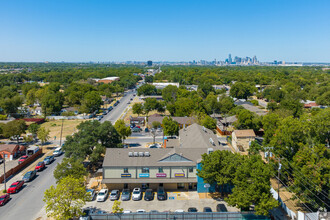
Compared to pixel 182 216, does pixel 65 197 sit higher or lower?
higher

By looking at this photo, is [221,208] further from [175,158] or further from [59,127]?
[59,127]

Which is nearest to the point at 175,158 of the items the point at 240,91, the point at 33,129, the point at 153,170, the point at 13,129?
the point at 153,170

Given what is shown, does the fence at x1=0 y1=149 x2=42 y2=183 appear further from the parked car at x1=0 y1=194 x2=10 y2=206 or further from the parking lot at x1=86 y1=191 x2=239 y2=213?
the parking lot at x1=86 y1=191 x2=239 y2=213

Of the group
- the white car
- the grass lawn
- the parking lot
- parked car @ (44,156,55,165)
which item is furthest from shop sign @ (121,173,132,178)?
the grass lawn

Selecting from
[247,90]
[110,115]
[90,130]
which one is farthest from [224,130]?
[247,90]

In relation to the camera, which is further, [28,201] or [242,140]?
[242,140]

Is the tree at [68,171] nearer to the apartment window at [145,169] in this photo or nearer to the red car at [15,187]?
the red car at [15,187]

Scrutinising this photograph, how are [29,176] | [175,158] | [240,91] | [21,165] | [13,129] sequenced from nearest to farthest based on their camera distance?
[175,158] → [29,176] → [21,165] → [13,129] → [240,91]
